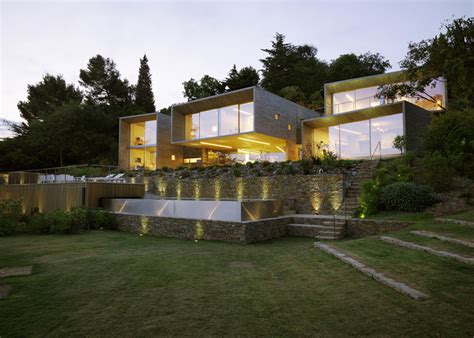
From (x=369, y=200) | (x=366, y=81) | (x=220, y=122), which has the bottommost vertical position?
(x=369, y=200)

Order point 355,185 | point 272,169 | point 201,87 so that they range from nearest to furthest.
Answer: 1. point 355,185
2. point 272,169
3. point 201,87

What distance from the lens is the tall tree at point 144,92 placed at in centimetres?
4131

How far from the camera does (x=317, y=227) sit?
9953 millimetres

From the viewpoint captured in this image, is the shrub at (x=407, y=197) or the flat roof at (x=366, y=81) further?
the flat roof at (x=366, y=81)

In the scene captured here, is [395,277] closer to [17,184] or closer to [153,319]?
[153,319]

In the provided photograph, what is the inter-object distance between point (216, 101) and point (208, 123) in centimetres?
180

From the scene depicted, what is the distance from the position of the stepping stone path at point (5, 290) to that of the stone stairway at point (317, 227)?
311 inches

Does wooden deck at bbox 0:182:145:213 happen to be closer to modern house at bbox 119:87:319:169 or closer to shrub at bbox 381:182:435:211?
modern house at bbox 119:87:319:169

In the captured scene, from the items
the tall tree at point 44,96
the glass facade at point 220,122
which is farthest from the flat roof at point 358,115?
the tall tree at point 44,96

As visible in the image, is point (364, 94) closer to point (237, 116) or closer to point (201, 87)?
point (237, 116)

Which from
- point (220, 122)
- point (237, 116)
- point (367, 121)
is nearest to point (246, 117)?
point (237, 116)

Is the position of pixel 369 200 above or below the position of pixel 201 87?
below

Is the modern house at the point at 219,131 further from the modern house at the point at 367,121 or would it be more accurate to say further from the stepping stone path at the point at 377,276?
the stepping stone path at the point at 377,276

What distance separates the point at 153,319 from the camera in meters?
3.31
